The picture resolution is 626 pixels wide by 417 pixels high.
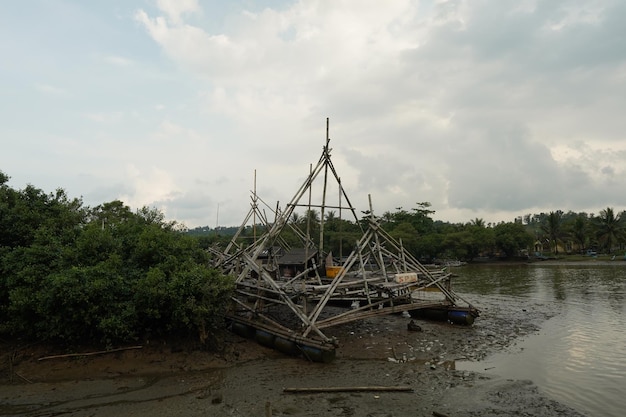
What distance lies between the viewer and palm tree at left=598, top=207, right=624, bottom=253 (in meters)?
65.8

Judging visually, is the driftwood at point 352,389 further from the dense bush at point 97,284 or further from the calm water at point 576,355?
the dense bush at point 97,284

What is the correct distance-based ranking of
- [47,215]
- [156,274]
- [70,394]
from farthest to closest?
[47,215]
[156,274]
[70,394]

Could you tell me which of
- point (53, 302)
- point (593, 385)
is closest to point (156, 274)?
point (53, 302)

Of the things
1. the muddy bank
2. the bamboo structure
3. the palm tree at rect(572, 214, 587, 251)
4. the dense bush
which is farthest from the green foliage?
the dense bush

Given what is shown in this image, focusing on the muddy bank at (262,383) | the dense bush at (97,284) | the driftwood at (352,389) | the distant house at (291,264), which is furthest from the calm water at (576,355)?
the distant house at (291,264)

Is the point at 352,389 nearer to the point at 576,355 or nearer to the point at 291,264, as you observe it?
the point at 576,355

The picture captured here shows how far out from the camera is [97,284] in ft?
42.2

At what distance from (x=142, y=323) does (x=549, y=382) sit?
13460 millimetres

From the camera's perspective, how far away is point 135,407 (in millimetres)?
10422

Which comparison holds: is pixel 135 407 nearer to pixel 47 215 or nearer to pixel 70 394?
pixel 70 394

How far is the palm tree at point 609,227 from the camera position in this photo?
216 feet

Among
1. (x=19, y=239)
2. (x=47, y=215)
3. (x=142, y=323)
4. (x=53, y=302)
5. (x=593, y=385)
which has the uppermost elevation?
(x=47, y=215)

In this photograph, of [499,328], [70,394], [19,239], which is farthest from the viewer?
[499,328]

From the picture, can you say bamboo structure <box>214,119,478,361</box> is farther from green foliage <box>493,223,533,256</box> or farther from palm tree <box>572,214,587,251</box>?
palm tree <box>572,214,587,251</box>
